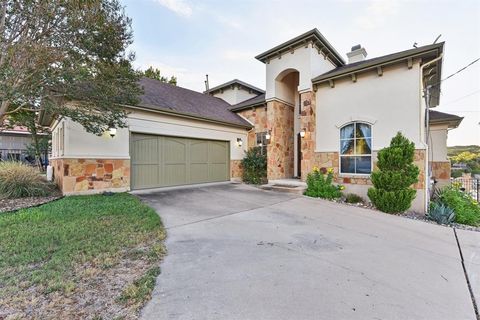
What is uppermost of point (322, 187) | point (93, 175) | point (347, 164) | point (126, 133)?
point (126, 133)

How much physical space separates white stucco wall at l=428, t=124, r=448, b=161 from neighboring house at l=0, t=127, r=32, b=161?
27448 mm

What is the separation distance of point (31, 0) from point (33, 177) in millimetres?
5586

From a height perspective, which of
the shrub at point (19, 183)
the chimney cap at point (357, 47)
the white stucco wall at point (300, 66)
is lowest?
the shrub at point (19, 183)

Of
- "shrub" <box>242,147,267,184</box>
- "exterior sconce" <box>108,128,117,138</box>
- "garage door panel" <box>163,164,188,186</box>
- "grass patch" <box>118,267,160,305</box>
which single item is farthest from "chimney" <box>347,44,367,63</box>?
"grass patch" <box>118,267,160,305</box>

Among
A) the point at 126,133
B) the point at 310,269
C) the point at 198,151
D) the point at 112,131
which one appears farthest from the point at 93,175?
the point at 310,269

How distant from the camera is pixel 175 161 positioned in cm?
935

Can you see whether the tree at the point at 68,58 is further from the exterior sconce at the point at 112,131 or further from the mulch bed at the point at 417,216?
the mulch bed at the point at 417,216

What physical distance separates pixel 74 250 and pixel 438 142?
14149mm

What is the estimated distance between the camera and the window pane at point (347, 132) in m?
8.35

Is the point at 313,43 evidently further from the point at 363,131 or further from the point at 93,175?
the point at 93,175

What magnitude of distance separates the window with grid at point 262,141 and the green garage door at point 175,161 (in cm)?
174

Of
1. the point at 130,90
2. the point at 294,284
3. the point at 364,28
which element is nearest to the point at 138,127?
the point at 130,90

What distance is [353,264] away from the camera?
3.12m

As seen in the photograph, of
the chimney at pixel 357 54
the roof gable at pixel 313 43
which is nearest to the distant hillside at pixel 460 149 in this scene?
the chimney at pixel 357 54
